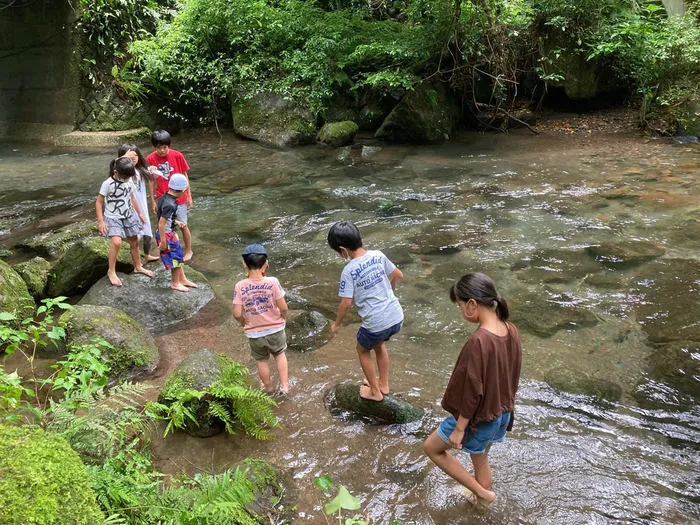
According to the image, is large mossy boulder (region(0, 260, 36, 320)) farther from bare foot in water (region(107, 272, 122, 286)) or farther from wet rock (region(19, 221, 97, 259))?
wet rock (region(19, 221, 97, 259))

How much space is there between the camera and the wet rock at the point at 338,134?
46.4 feet

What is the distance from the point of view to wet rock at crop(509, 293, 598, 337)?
5484 millimetres

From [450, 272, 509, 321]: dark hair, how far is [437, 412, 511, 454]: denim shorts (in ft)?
2.14

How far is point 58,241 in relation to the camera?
7.46 meters

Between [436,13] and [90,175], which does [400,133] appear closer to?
[436,13]

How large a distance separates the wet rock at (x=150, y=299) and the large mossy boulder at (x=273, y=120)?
29.0ft

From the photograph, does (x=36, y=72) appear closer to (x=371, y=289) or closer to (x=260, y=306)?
(x=260, y=306)

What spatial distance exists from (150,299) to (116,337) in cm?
119

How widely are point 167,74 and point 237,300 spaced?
1372 centimetres

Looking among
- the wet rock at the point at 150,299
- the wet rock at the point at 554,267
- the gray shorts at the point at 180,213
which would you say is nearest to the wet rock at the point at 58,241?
the wet rock at the point at 150,299

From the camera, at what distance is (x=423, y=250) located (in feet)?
24.9

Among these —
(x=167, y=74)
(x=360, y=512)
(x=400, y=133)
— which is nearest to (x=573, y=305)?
(x=360, y=512)

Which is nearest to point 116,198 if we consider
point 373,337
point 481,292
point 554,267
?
point 373,337

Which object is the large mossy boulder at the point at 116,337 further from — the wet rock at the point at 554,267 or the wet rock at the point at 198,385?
the wet rock at the point at 554,267
